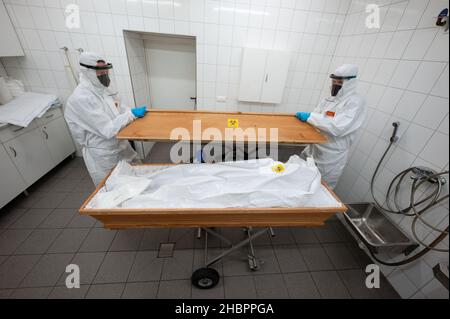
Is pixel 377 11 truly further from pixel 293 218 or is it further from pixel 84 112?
pixel 84 112

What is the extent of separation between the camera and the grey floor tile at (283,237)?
1.83 meters

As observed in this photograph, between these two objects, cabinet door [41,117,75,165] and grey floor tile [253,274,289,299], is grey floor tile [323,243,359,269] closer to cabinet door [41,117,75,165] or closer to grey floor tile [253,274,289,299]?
grey floor tile [253,274,289,299]

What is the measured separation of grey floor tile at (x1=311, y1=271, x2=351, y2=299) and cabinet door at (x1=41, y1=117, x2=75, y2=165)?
11.4 ft

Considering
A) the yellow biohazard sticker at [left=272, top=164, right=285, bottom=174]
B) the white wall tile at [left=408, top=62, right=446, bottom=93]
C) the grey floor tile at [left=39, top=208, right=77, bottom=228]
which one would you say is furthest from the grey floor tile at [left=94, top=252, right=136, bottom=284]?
the white wall tile at [left=408, top=62, right=446, bottom=93]

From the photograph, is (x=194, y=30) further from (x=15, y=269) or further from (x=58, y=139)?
(x=15, y=269)

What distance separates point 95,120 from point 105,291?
4.42 feet

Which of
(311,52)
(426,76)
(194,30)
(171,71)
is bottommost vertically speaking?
(171,71)

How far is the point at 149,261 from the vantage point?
1597mm

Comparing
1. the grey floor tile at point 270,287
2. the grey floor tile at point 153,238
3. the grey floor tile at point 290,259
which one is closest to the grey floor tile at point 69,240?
the grey floor tile at point 153,238

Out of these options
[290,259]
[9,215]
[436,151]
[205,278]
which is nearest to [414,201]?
[436,151]

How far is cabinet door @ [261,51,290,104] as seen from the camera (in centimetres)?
235
